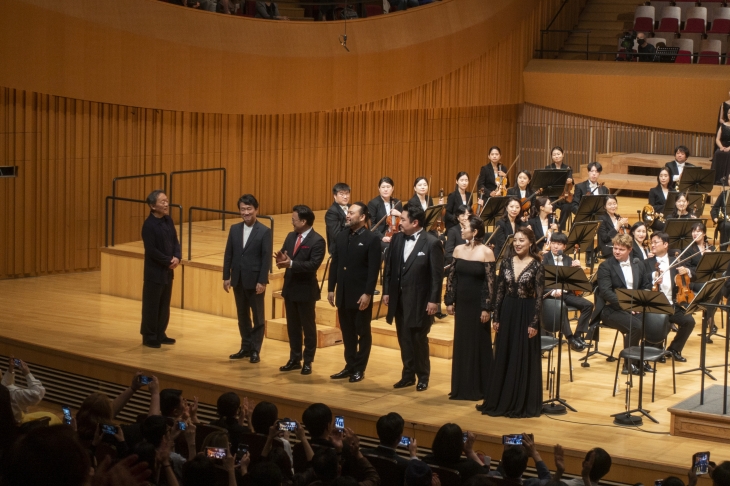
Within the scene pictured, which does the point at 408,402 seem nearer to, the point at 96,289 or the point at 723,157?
the point at 96,289

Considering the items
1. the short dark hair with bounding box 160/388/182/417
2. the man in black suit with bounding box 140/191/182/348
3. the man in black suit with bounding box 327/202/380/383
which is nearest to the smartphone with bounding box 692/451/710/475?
the short dark hair with bounding box 160/388/182/417

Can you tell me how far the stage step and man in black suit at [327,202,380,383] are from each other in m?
1.05

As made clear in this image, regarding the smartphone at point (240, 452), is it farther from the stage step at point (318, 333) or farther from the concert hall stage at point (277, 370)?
the stage step at point (318, 333)

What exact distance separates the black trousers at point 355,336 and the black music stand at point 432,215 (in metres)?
1.25

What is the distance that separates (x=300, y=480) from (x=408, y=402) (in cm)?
302

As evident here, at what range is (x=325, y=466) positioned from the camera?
3.86m

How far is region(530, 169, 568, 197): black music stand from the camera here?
10766mm

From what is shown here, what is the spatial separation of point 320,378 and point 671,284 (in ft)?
9.24

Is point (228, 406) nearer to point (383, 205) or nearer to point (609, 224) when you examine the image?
point (383, 205)

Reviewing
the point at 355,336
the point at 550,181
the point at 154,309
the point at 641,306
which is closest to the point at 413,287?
the point at 355,336

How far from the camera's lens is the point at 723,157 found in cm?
1234

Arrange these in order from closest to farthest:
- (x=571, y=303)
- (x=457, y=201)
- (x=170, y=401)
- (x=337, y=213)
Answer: (x=170, y=401) → (x=571, y=303) → (x=337, y=213) → (x=457, y=201)

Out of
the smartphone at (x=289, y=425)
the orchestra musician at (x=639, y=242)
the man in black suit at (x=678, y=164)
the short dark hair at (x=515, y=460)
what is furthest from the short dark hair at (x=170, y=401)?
the man in black suit at (x=678, y=164)

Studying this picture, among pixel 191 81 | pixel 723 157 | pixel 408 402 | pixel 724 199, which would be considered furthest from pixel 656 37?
pixel 408 402
